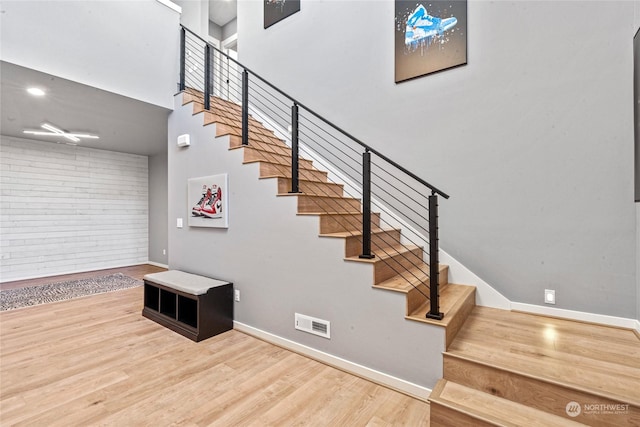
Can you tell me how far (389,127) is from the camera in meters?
3.50

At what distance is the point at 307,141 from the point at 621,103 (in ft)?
10.5

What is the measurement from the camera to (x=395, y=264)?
2.66m

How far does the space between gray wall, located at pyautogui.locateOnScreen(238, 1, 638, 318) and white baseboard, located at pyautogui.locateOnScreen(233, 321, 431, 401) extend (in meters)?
1.44

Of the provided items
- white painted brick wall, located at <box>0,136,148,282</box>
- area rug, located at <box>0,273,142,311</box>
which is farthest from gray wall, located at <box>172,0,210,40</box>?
area rug, located at <box>0,273,142,311</box>

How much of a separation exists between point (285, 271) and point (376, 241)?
0.95 m

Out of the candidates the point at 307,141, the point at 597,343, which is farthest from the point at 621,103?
the point at 307,141

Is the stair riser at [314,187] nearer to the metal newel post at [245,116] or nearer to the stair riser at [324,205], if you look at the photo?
the stair riser at [324,205]

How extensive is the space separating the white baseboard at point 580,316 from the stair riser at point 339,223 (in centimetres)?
158

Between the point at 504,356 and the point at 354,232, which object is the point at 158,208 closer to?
the point at 354,232

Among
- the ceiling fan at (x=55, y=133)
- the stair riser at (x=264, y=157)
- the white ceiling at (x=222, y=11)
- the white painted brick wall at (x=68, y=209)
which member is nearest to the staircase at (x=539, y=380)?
the stair riser at (x=264, y=157)

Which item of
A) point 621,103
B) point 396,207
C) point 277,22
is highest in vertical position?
point 277,22

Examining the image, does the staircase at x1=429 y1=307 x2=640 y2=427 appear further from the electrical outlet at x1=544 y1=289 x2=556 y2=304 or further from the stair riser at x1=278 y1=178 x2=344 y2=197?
the stair riser at x1=278 y1=178 x2=344 y2=197

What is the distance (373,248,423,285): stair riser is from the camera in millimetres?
2338

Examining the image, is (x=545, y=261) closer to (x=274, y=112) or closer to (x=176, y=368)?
(x=176, y=368)
